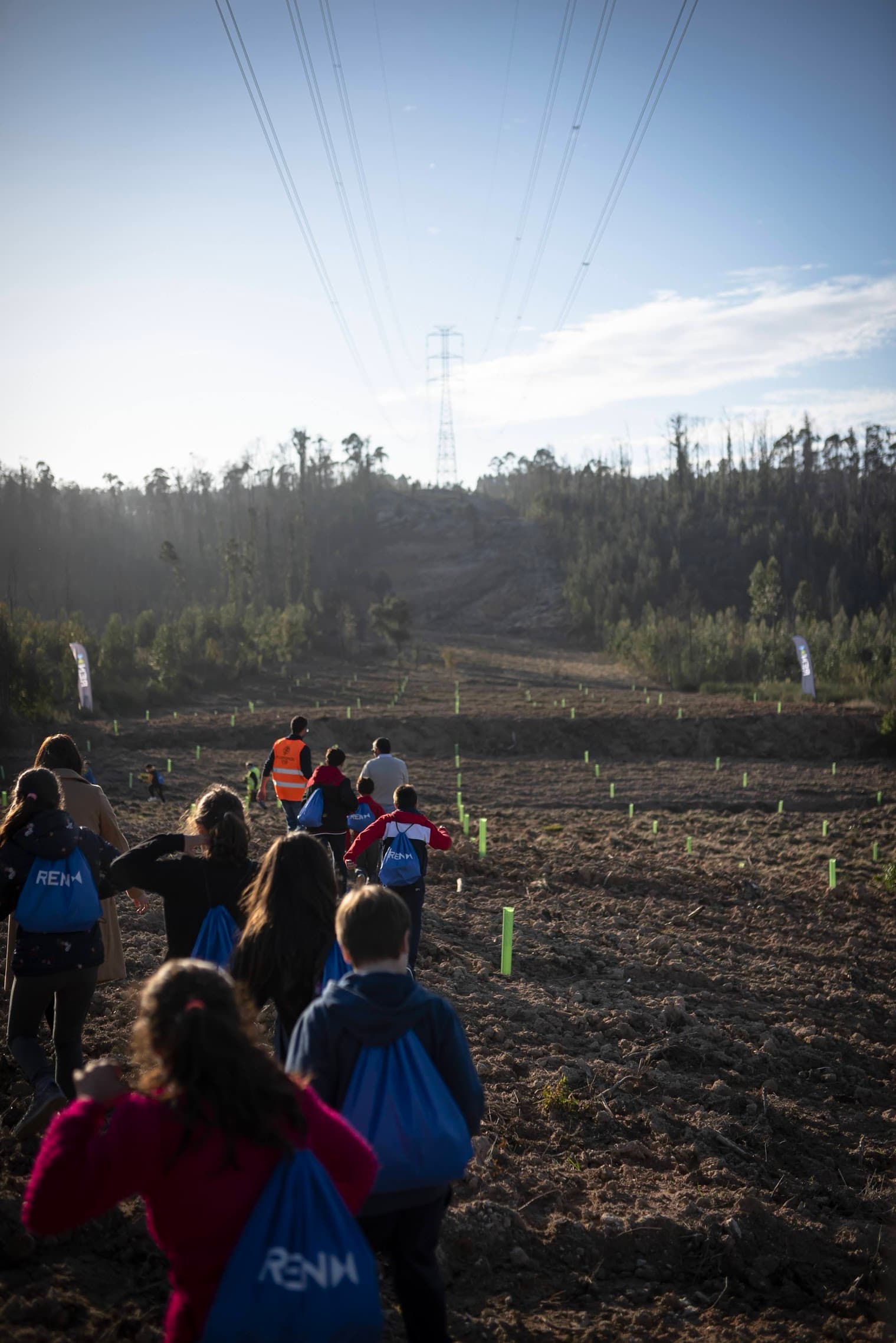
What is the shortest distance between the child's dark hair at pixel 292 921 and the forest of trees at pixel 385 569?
2168cm

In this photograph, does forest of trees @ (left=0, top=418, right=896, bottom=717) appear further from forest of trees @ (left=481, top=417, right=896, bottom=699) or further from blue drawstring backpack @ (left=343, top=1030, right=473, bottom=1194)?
blue drawstring backpack @ (left=343, top=1030, right=473, bottom=1194)

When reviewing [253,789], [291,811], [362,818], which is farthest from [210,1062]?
[253,789]

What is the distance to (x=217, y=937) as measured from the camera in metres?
3.59

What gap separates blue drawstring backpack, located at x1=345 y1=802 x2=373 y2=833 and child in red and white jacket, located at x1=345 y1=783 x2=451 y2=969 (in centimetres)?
83

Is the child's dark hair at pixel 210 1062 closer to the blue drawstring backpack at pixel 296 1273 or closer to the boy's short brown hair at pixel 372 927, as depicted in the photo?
the blue drawstring backpack at pixel 296 1273

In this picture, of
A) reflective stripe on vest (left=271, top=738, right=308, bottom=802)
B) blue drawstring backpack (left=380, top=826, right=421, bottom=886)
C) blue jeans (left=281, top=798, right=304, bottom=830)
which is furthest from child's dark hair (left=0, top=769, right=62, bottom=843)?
blue jeans (left=281, top=798, right=304, bottom=830)

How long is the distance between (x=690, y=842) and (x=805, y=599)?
5020cm

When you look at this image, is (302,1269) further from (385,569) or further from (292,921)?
(385,569)

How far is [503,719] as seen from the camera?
25.6 meters

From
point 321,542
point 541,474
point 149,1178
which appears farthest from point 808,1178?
point 541,474

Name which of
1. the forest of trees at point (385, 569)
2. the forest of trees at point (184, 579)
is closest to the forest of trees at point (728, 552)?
the forest of trees at point (385, 569)

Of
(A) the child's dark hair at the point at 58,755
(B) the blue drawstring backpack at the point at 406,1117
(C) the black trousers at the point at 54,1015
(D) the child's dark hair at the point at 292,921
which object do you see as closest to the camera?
(B) the blue drawstring backpack at the point at 406,1117

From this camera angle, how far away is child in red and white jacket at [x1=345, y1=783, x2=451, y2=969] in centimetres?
588

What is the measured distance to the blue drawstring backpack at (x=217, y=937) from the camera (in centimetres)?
357
